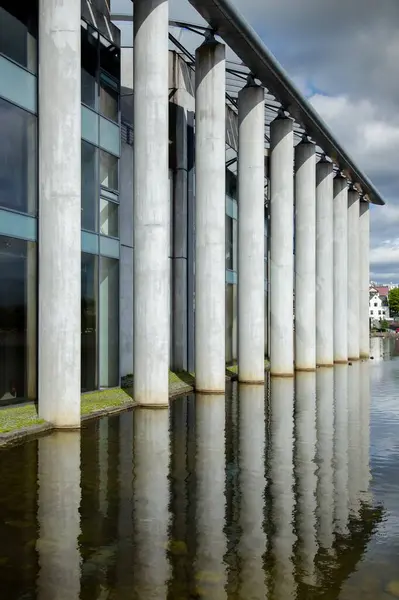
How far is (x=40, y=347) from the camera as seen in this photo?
16.0 m

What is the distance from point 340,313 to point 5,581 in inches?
1415

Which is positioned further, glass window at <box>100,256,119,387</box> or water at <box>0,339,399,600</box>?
glass window at <box>100,256,119,387</box>

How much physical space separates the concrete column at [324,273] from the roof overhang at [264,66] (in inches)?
82.1

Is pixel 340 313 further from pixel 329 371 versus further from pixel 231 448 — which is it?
pixel 231 448

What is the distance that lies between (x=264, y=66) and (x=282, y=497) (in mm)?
20144

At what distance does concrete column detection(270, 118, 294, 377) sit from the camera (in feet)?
100

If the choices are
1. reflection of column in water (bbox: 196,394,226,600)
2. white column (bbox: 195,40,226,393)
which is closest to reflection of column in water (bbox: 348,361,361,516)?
reflection of column in water (bbox: 196,394,226,600)

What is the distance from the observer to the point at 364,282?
48.8m

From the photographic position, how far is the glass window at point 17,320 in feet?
56.1

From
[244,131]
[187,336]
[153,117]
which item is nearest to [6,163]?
[153,117]

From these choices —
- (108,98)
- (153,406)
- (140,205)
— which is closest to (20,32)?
(108,98)

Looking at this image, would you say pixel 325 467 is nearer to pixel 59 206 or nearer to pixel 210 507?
pixel 210 507

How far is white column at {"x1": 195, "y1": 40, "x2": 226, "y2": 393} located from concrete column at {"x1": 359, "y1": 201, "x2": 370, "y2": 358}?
2594cm

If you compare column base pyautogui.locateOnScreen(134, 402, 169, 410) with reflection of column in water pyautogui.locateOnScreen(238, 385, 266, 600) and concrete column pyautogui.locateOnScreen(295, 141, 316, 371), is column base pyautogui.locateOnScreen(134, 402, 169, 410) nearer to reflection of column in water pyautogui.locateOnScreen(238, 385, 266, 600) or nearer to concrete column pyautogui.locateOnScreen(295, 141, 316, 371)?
reflection of column in water pyautogui.locateOnScreen(238, 385, 266, 600)
